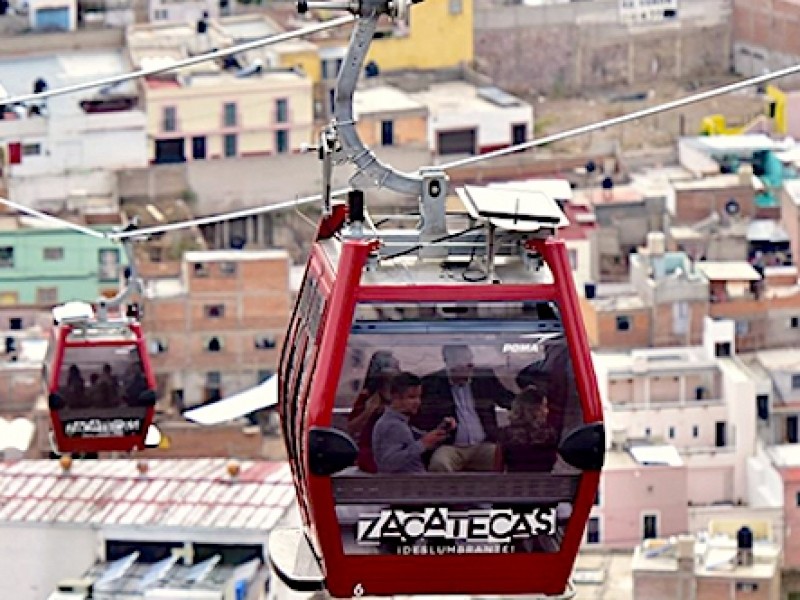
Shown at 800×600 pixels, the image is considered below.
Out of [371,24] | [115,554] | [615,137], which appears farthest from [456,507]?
[615,137]

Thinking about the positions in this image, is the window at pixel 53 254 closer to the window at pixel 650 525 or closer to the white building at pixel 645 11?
the window at pixel 650 525

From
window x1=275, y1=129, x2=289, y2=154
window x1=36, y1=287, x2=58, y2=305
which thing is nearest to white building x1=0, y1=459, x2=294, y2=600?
window x1=36, y1=287, x2=58, y2=305

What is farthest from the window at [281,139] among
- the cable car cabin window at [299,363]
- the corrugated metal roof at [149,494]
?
the cable car cabin window at [299,363]

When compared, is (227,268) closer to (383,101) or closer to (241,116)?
(241,116)

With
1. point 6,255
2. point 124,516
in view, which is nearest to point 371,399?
point 124,516

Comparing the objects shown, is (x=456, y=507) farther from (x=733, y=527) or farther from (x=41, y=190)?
(x=41, y=190)
